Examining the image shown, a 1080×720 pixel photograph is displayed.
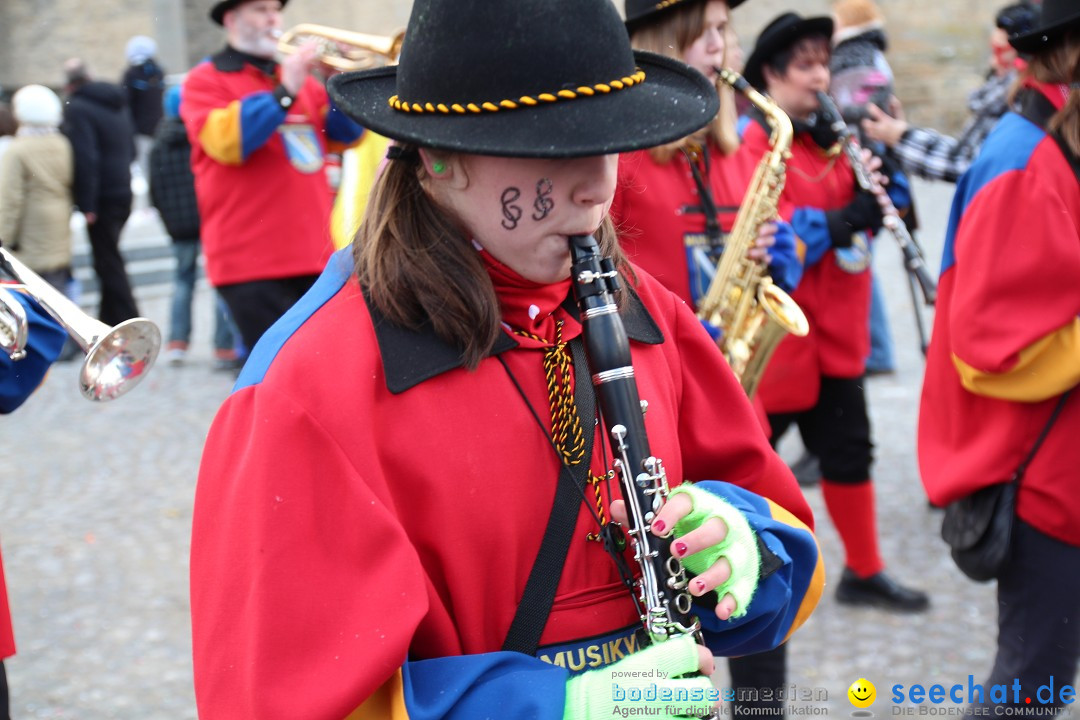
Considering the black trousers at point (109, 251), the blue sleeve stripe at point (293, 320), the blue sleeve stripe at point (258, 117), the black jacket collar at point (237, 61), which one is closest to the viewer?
the blue sleeve stripe at point (293, 320)

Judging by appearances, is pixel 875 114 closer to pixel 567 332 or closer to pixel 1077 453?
pixel 1077 453

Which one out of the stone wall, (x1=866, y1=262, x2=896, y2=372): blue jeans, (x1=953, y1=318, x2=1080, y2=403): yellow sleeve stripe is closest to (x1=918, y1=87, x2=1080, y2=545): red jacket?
(x1=953, y1=318, x2=1080, y2=403): yellow sleeve stripe

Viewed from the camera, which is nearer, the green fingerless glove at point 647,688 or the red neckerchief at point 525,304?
the green fingerless glove at point 647,688

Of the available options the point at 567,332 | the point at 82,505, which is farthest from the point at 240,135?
the point at 567,332

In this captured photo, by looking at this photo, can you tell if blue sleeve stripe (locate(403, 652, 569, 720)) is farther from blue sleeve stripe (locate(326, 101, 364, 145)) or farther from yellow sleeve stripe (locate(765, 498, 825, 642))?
blue sleeve stripe (locate(326, 101, 364, 145))

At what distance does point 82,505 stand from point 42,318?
3.65 meters

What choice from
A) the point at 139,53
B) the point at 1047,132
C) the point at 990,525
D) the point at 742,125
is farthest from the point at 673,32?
the point at 139,53

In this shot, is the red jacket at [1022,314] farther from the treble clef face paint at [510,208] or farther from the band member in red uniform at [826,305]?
the treble clef face paint at [510,208]

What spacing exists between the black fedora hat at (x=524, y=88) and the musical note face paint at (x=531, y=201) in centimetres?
8

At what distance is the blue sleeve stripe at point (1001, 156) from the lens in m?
2.86

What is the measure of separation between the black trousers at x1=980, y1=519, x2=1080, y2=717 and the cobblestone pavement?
3.34 feet

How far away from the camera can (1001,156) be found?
2.90 meters

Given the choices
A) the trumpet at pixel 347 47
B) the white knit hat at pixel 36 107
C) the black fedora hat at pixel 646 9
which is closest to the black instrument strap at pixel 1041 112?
the black fedora hat at pixel 646 9

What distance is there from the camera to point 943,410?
3182 millimetres
